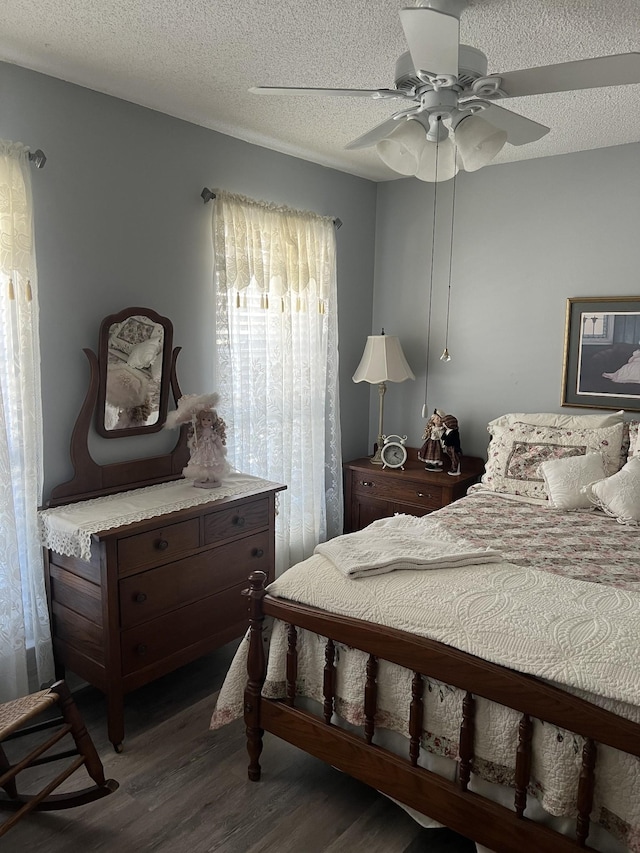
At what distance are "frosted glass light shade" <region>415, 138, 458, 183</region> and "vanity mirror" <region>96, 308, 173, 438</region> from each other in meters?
1.44

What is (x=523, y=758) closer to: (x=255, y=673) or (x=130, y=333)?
(x=255, y=673)

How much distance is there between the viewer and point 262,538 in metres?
3.01

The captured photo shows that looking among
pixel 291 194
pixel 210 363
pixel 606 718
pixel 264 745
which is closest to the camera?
pixel 606 718

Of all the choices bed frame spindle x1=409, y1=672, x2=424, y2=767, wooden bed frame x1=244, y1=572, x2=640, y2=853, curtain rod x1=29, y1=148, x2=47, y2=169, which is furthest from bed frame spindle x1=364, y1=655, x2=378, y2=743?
curtain rod x1=29, y1=148, x2=47, y2=169

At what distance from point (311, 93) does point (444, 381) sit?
258 cm

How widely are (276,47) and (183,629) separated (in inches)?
90.2

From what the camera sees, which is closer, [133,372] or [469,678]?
[469,678]

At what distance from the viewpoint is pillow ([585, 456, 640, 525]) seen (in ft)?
9.25

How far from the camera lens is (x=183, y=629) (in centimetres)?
266

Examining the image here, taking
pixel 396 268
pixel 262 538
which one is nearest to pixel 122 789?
pixel 262 538

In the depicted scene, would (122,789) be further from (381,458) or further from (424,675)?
(381,458)

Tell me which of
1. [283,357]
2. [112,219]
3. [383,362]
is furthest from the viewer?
[383,362]

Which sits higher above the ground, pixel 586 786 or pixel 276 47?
pixel 276 47

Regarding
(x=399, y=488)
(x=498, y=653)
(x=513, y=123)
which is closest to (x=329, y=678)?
(x=498, y=653)
